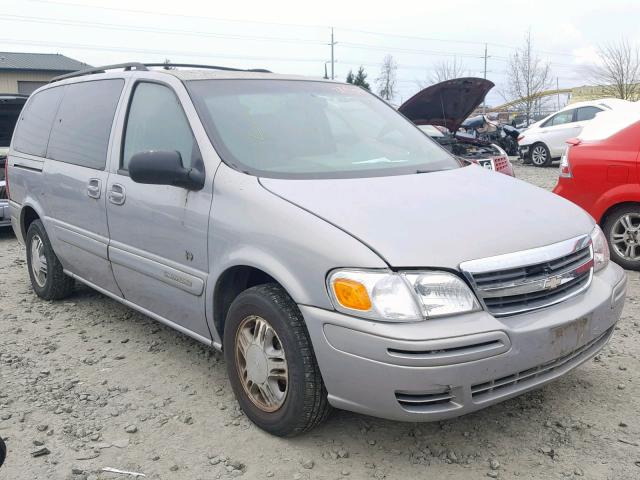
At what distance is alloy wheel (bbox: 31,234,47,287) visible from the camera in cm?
528

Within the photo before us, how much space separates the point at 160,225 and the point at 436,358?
178 centimetres

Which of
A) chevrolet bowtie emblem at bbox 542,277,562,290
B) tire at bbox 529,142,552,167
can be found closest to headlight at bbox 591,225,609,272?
chevrolet bowtie emblem at bbox 542,277,562,290

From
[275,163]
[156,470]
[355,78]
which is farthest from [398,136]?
[355,78]

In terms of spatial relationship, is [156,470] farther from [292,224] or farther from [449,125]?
[449,125]

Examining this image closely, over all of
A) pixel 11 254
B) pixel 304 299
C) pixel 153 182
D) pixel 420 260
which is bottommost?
pixel 11 254

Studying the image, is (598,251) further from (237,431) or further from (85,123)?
(85,123)

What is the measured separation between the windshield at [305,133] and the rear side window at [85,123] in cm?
89

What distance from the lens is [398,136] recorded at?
13.1 ft

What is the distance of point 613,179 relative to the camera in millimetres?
5777

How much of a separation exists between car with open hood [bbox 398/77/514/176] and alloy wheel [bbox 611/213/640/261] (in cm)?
257

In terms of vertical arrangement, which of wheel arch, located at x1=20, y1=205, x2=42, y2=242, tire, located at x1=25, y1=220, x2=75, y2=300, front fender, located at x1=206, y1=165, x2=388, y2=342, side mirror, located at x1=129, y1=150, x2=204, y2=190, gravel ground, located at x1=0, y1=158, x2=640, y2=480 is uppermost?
side mirror, located at x1=129, y1=150, x2=204, y2=190

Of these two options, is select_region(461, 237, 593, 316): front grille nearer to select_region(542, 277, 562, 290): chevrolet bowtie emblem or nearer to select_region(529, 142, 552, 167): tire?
select_region(542, 277, 562, 290): chevrolet bowtie emblem

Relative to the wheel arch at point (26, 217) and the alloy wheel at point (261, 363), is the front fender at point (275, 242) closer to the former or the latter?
the alloy wheel at point (261, 363)

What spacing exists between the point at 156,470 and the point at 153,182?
1380 millimetres
